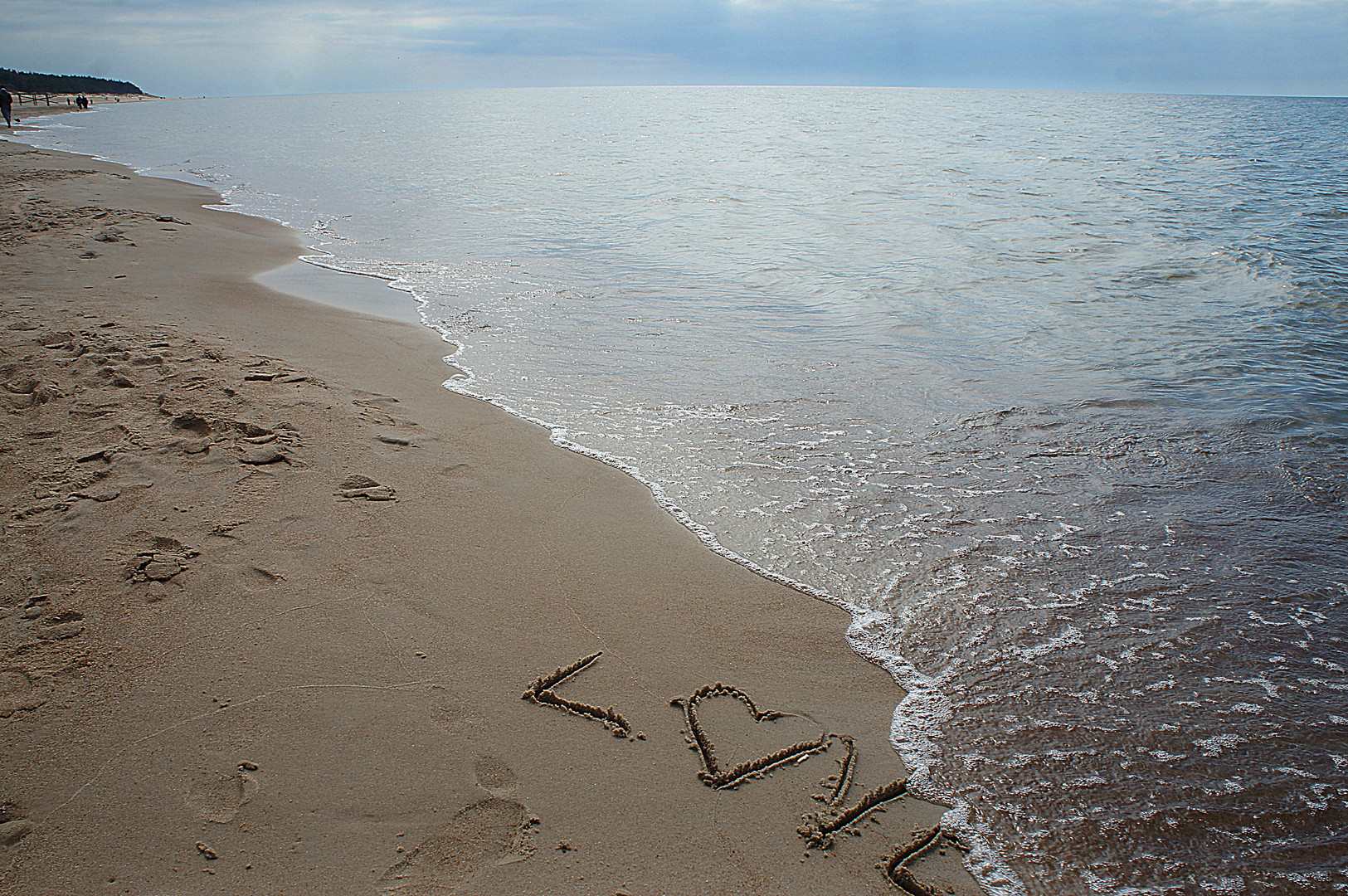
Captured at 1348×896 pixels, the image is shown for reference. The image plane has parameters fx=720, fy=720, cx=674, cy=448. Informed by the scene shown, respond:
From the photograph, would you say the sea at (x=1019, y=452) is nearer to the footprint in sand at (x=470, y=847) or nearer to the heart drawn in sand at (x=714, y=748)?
the heart drawn in sand at (x=714, y=748)

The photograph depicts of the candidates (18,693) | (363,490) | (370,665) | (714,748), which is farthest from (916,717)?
(18,693)

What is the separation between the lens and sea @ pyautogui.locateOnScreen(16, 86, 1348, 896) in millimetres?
2369

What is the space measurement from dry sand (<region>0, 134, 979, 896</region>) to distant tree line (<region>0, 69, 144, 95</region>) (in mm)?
76802

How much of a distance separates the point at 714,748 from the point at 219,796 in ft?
4.89

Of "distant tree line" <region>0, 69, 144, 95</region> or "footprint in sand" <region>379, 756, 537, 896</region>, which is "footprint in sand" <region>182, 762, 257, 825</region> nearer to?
"footprint in sand" <region>379, 756, 537, 896</region>

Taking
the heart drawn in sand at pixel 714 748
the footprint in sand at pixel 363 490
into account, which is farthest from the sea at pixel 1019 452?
the footprint in sand at pixel 363 490

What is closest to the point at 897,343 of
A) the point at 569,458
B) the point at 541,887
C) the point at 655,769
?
the point at 569,458

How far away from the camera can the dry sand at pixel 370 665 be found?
200 centimetres

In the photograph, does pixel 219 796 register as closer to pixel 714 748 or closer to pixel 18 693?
pixel 18 693

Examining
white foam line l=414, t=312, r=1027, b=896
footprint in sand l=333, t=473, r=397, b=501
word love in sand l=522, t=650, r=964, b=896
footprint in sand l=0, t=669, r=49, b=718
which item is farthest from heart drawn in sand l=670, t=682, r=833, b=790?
footprint in sand l=0, t=669, r=49, b=718

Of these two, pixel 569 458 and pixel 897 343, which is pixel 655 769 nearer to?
pixel 569 458

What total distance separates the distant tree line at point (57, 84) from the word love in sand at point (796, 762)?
260ft

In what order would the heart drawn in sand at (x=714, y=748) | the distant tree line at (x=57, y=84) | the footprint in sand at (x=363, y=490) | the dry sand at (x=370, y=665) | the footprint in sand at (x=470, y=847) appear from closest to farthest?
the footprint in sand at (x=470, y=847), the dry sand at (x=370, y=665), the heart drawn in sand at (x=714, y=748), the footprint in sand at (x=363, y=490), the distant tree line at (x=57, y=84)

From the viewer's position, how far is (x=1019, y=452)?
4.62 m
